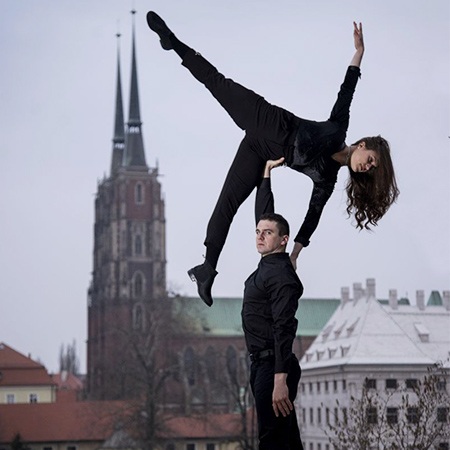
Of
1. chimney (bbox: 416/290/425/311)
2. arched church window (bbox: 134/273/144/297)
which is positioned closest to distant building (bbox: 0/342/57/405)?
arched church window (bbox: 134/273/144/297)

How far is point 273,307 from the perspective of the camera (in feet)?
18.6

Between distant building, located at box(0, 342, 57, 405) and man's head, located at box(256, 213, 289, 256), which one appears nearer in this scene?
man's head, located at box(256, 213, 289, 256)

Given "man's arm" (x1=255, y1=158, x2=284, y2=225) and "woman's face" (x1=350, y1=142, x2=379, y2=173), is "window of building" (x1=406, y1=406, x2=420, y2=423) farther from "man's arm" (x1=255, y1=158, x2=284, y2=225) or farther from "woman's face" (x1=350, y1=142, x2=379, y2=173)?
"woman's face" (x1=350, y1=142, x2=379, y2=173)

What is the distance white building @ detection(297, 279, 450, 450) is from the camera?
183 ft

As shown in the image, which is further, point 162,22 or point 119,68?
point 119,68

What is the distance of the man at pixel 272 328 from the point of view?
18.5ft

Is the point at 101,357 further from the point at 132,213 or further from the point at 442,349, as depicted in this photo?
the point at 442,349

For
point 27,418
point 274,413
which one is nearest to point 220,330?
point 27,418

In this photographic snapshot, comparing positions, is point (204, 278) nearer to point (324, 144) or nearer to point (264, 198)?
point (264, 198)

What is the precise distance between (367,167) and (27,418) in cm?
6762

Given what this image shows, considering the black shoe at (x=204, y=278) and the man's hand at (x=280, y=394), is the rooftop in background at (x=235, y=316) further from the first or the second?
the man's hand at (x=280, y=394)

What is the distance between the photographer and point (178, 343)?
93812mm

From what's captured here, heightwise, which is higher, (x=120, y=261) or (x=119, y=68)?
(x=119, y=68)

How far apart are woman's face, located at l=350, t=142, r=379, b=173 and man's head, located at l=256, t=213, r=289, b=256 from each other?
20.7 inches
